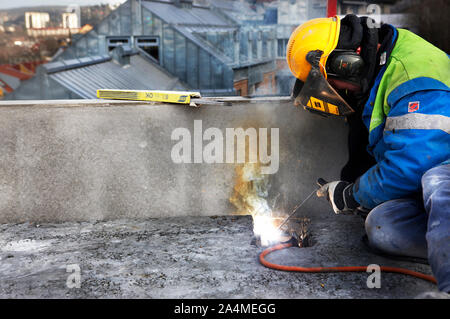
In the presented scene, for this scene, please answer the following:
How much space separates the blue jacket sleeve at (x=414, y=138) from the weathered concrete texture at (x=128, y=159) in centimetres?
118

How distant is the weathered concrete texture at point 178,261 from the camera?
2621mm

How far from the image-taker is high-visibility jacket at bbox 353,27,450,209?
248 centimetres

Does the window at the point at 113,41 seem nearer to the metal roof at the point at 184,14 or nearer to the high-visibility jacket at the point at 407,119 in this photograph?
the metal roof at the point at 184,14

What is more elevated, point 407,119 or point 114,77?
point 114,77

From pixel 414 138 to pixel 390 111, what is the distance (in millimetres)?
230

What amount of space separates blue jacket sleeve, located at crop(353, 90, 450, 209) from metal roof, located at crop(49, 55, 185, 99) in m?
10.7

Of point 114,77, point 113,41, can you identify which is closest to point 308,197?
point 114,77

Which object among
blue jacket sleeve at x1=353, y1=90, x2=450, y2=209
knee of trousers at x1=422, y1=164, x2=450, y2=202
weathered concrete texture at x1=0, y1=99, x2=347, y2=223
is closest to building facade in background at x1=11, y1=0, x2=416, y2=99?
weathered concrete texture at x1=0, y1=99, x2=347, y2=223

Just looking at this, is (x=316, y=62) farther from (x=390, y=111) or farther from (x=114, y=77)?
(x=114, y=77)

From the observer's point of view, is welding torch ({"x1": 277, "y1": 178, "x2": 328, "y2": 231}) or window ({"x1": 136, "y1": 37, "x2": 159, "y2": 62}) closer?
welding torch ({"x1": 277, "y1": 178, "x2": 328, "y2": 231})

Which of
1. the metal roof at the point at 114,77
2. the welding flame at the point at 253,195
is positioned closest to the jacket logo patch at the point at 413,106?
the welding flame at the point at 253,195

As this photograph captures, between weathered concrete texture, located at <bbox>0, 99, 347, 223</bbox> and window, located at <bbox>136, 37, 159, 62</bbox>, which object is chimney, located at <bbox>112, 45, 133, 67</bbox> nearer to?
window, located at <bbox>136, 37, 159, 62</bbox>

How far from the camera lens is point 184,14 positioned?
30.1 metres
